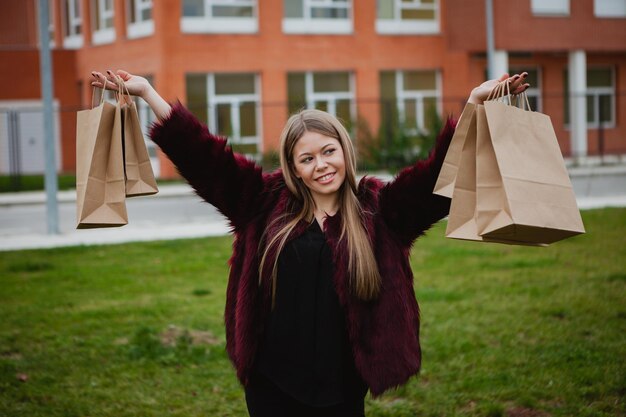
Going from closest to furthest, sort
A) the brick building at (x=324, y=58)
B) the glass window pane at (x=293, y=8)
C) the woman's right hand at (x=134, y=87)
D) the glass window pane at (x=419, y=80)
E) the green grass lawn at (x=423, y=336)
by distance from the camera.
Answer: the woman's right hand at (x=134, y=87), the green grass lawn at (x=423, y=336), the brick building at (x=324, y=58), the glass window pane at (x=293, y=8), the glass window pane at (x=419, y=80)

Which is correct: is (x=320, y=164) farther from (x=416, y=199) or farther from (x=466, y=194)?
(x=466, y=194)

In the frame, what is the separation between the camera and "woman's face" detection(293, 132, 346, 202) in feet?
10.1

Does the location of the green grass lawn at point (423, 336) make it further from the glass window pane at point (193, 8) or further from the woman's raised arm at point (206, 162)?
the glass window pane at point (193, 8)

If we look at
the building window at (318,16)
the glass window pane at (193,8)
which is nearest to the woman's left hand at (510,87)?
the glass window pane at (193,8)

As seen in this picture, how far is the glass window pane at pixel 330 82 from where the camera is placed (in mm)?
25859

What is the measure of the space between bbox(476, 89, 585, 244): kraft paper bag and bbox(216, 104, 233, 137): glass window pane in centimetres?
1869

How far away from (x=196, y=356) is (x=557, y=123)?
78.9 ft

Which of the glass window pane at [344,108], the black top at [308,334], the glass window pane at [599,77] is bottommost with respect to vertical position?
the black top at [308,334]

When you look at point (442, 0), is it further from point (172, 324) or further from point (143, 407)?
point (143, 407)

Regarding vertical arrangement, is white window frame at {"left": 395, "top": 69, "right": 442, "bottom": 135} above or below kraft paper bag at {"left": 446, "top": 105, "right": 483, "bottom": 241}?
above

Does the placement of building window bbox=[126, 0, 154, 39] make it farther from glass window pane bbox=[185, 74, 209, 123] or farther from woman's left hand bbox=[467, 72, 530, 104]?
woman's left hand bbox=[467, 72, 530, 104]

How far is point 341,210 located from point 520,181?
2.44ft

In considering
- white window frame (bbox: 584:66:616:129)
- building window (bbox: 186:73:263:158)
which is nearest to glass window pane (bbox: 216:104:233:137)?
building window (bbox: 186:73:263:158)

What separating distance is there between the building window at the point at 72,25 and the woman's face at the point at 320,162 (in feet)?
90.4
